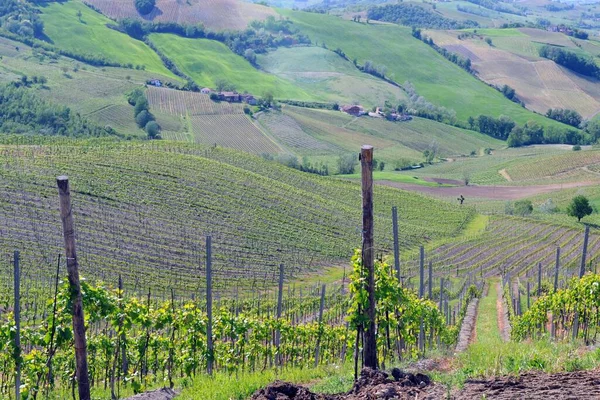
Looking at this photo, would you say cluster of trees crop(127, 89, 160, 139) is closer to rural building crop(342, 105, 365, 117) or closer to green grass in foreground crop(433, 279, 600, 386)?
rural building crop(342, 105, 365, 117)

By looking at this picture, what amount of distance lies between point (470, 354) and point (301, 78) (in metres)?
146

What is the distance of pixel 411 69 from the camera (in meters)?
165

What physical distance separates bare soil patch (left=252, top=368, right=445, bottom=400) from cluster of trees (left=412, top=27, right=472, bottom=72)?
16073 cm

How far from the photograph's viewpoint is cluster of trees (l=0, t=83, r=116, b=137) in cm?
9400

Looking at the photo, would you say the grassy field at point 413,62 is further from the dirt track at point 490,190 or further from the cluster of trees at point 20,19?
the cluster of trees at point 20,19

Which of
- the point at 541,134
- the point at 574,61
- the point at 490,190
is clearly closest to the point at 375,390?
the point at 490,190

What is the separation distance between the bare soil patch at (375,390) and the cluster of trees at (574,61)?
165671 millimetres

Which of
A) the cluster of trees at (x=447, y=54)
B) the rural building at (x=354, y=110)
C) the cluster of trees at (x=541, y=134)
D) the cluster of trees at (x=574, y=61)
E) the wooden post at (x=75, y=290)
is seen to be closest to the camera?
the wooden post at (x=75, y=290)

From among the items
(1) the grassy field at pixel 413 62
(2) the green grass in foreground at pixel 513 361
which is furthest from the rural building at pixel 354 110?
(2) the green grass in foreground at pixel 513 361

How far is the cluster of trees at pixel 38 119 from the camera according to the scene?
94000 mm

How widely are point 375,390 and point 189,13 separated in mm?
164277

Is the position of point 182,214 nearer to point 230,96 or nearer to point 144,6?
point 230,96

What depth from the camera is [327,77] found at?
158 metres

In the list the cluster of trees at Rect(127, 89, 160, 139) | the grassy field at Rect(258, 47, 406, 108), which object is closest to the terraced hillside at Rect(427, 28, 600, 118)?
the grassy field at Rect(258, 47, 406, 108)
